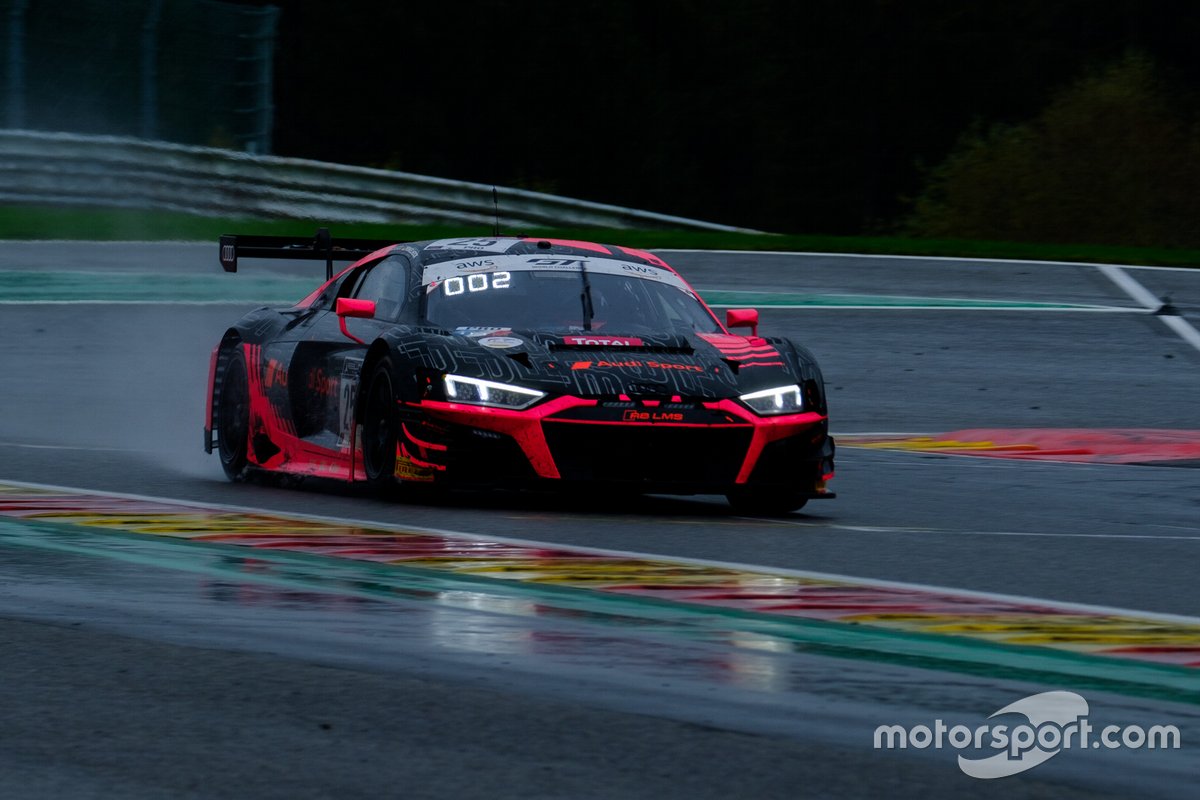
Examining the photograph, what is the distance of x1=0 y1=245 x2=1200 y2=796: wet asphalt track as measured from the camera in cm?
455

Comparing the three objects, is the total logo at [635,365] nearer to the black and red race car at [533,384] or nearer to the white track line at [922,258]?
the black and red race car at [533,384]

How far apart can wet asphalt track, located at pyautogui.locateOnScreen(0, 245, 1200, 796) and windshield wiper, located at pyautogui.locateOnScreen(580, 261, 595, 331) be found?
806 millimetres

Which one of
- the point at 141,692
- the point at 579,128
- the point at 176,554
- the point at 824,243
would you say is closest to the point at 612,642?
the point at 141,692

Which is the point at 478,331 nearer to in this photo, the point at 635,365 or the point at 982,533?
the point at 635,365

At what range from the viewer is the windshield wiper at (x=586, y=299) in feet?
32.8

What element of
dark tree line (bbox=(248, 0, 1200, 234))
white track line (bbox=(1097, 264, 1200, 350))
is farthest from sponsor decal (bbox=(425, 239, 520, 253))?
dark tree line (bbox=(248, 0, 1200, 234))

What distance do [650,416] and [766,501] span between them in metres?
0.90

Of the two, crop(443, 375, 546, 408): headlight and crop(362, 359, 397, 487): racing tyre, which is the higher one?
crop(443, 375, 546, 408): headlight

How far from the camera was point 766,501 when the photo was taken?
977cm

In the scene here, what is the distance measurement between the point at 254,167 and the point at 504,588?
20639 millimetres

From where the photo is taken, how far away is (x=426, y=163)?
189 feet

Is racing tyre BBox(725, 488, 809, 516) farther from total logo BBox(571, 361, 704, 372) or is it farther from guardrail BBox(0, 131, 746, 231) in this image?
guardrail BBox(0, 131, 746, 231)

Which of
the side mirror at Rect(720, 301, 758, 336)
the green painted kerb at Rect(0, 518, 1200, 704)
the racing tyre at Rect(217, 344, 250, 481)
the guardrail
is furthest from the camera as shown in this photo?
the guardrail

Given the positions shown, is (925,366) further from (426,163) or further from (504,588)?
(426,163)
